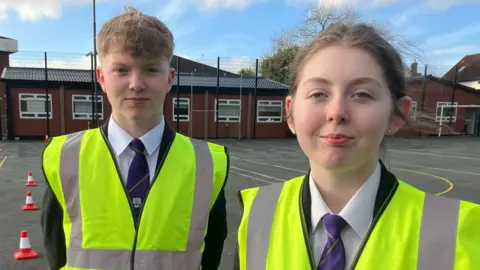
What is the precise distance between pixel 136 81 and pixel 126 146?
1.11 feet

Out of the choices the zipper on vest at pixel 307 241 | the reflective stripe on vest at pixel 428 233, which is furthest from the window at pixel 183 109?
the zipper on vest at pixel 307 241

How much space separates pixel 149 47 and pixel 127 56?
0.11m

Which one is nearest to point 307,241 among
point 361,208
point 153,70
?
point 361,208

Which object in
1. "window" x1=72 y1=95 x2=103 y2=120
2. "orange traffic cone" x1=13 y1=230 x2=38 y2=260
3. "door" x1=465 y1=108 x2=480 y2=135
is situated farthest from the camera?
"door" x1=465 y1=108 x2=480 y2=135

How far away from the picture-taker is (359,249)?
1.18m

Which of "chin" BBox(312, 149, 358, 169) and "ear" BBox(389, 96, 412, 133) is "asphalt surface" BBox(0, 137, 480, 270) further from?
"chin" BBox(312, 149, 358, 169)

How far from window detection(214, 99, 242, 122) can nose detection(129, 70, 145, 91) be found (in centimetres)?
2252

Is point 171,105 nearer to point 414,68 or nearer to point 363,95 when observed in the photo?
point 414,68

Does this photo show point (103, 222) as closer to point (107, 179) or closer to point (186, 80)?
point (107, 179)

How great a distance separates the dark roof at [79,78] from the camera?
2146 centimetres

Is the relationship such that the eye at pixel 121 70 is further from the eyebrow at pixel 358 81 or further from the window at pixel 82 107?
the window at pixel 82 107

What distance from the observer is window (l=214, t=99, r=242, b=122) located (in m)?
24.3

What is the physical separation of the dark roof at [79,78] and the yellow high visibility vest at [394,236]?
19.6m

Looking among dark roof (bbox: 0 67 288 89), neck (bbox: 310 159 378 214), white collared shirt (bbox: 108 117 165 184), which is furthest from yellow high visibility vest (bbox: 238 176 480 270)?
dark roof (bbox: 0 67 288 89)
